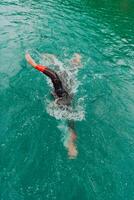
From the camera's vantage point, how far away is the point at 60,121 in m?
17.1

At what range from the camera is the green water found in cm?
1388

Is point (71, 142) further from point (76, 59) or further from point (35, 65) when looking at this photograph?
point (76, 59)

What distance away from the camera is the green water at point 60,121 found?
45.5 feet

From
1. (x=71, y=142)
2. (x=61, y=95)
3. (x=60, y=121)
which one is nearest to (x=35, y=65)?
(x=61, y=95)

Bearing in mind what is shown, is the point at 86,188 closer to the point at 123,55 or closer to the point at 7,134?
the point at 7,134

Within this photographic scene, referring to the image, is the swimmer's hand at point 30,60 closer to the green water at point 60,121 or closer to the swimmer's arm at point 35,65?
the swimmer's arm at point 35,65

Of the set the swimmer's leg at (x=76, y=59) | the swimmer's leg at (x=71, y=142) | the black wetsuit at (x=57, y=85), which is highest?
the black wetsuit at (x=57, y=85)

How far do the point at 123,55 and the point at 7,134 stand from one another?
1368cm

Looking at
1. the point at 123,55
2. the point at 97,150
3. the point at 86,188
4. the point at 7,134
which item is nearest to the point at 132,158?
the point at 97,150

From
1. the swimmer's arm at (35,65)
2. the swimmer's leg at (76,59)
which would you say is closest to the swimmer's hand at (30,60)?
the swimmer's arm at (35,65)

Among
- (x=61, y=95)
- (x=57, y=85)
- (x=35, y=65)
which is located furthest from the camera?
(x=61, y=95)

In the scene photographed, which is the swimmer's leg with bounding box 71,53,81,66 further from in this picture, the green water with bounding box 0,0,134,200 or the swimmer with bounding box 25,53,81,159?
the swimmer with bounding box 25,53,81,159

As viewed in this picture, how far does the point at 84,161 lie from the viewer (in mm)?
15008

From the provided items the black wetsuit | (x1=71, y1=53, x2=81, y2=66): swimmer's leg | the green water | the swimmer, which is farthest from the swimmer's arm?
(x1=71, y1=53, x2=81, y2=66): swimmer's leg
